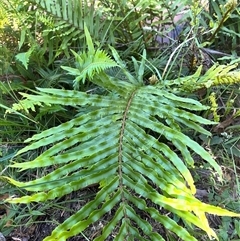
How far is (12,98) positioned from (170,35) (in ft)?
2.31

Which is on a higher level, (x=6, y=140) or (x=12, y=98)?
(x=12, y=98)

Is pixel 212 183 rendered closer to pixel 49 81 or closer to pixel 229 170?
pixel 229 170

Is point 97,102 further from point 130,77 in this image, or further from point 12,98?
point 12,98

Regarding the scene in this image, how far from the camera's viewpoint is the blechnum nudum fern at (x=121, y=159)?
3.63 feet

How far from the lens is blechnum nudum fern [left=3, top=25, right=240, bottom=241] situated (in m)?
1.11

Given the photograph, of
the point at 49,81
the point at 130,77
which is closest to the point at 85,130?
the point at 130,77

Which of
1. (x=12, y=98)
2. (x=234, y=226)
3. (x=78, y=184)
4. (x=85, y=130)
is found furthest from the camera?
A: (x=12, y=98)

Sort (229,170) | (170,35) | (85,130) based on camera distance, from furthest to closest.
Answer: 1. (170,35)
2. (229,170)
3. (85,130)

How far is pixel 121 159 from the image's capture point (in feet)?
3.91

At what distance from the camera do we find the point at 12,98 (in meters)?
1.68

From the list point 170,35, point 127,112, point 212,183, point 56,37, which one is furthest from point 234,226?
point 56,37

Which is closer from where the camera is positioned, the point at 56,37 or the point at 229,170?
the point at 229,170

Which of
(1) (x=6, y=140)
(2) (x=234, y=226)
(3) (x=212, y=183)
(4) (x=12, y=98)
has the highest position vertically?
(4) (x=12, y=98)

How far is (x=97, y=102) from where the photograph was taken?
4.50 feet
